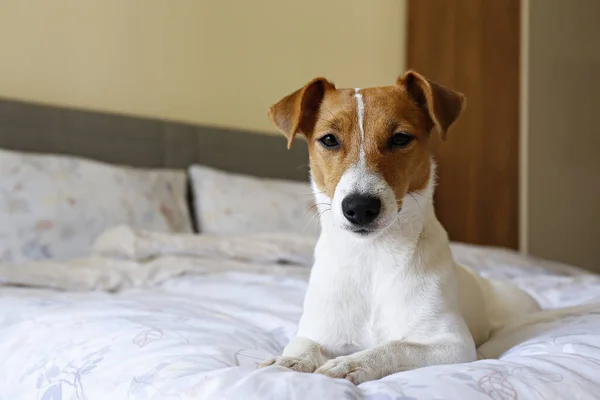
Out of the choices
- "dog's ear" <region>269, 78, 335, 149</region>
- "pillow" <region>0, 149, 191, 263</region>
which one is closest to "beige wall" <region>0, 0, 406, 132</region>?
"pillow" <region>0, 149, 191, 263</region>

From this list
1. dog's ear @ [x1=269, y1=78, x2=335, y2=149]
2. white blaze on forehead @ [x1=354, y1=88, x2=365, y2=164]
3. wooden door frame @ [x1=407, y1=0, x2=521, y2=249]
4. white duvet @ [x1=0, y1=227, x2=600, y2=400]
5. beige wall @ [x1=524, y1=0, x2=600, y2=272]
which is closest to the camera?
white duvet @ [x1=0, y1=227, x2=600, y2=400]

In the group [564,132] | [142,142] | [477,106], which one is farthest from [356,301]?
[564,132]

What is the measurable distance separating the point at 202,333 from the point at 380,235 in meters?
0.42

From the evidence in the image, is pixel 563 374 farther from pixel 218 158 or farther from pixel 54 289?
pixel 218 158

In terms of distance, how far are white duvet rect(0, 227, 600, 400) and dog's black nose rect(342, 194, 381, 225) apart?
319 mm

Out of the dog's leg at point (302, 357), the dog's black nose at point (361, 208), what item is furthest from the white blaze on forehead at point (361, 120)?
the dog's leg at point (302, 357)

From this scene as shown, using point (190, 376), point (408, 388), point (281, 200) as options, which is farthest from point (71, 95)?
point (408, 388)

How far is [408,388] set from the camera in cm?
79

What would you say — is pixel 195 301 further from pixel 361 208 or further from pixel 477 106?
pixel 477 106

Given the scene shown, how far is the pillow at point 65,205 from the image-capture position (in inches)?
88.3

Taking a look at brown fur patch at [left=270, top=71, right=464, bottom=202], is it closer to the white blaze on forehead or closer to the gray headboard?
the white blaze on forehead

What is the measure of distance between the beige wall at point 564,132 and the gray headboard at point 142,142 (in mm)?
2023

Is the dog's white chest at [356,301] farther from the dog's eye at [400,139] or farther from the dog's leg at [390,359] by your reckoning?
the dog's eye at [400,139]

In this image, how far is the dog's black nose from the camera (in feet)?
3.72
